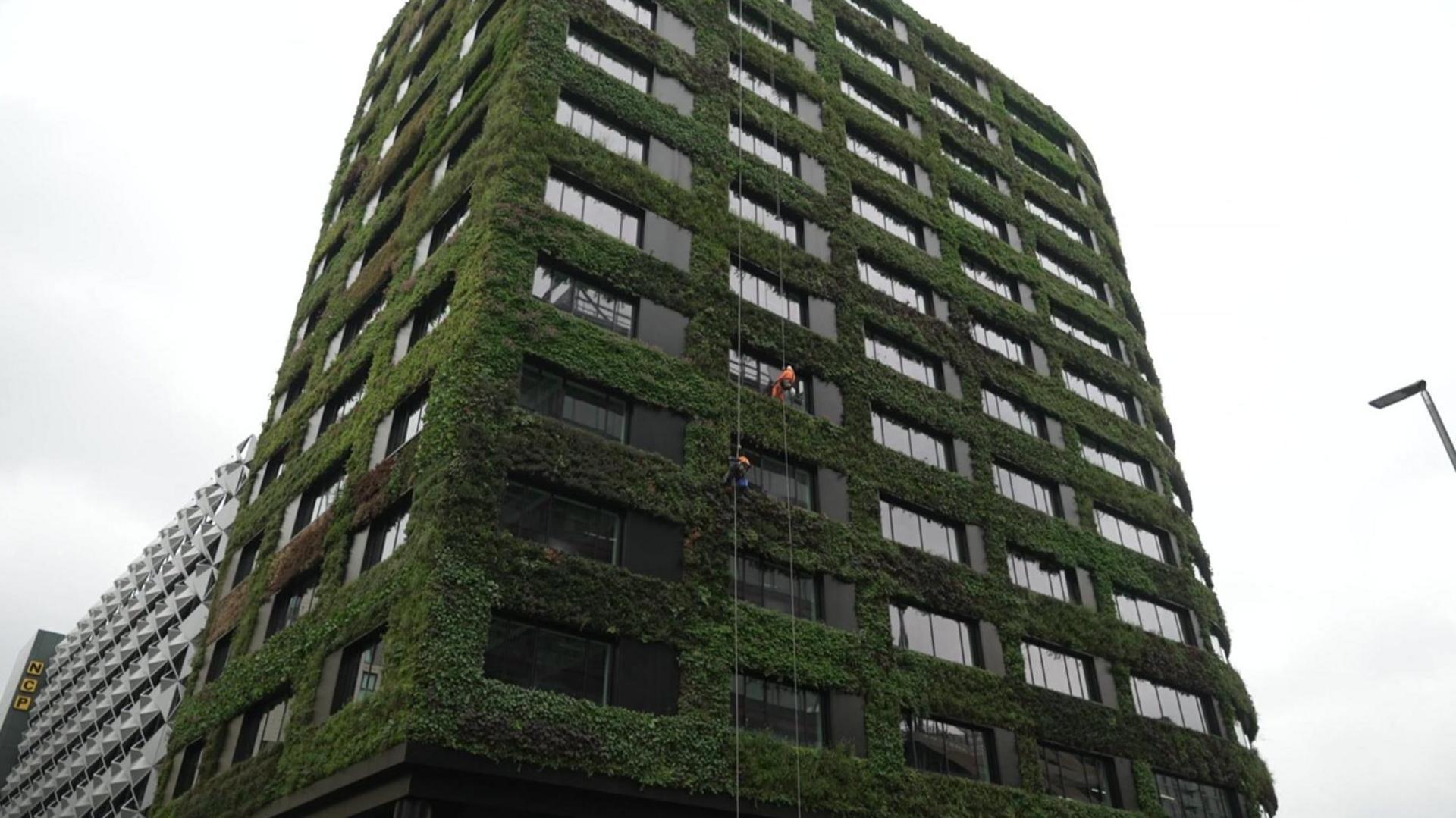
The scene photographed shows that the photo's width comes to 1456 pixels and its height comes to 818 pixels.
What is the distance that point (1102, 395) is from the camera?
52.0 meters

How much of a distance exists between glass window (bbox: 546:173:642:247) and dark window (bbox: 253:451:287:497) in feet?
57.5

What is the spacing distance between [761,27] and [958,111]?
15.0 m

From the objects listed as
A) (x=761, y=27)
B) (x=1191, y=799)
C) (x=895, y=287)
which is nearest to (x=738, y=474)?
(x=895, y=287)

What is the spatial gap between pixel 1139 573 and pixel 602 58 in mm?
30929

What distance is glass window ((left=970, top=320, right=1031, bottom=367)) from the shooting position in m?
46.5

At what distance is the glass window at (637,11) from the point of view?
4006 centimetres

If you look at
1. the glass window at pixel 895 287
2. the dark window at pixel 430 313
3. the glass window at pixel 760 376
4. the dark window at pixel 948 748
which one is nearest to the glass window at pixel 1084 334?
the glass window at pixel 895 287

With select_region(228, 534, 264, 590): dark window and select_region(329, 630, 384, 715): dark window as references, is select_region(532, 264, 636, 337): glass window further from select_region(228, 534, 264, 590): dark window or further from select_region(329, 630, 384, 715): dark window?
select_region(228, 534, 264, 590): dark window

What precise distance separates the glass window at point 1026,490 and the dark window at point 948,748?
10793 millimetres

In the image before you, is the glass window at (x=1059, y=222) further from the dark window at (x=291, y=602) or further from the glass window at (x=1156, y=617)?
the dark window at (x=291, y=602)

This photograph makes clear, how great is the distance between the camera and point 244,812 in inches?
1171

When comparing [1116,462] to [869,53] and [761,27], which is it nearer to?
[869,53]

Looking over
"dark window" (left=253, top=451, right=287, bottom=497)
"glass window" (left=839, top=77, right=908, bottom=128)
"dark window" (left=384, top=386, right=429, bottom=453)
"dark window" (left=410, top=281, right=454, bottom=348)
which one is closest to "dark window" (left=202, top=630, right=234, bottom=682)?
"dark window" (left=253, top=451, right=287, bottom=497)

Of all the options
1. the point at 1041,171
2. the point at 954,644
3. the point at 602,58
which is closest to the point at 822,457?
the point at 954,644
